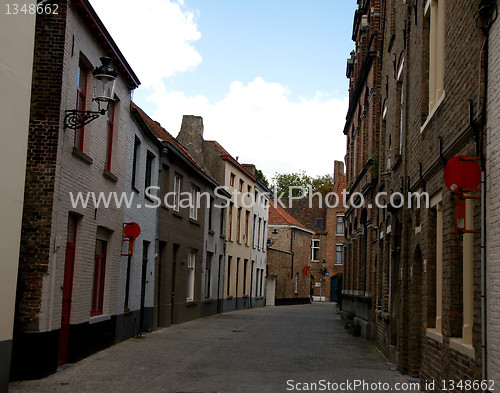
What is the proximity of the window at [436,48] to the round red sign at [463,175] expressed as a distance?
2.86m

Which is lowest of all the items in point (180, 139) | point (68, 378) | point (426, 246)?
point (68, 378)

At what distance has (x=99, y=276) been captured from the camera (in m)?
15.6

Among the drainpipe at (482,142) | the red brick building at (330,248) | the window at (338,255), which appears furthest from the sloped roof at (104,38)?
the window at (338,255)

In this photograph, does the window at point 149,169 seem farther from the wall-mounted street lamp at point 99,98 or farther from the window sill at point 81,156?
the wall-mounted street lamp at point 99,98

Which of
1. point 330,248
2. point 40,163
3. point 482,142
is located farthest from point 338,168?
point 482,142

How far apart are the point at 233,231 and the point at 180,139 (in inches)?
228

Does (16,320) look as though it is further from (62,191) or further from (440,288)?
(440,288)

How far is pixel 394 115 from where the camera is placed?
630 inches

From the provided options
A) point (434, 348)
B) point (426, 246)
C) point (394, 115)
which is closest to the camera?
point (434, 348)

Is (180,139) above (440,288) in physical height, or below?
above

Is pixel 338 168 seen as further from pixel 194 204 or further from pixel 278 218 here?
pixel 194 204

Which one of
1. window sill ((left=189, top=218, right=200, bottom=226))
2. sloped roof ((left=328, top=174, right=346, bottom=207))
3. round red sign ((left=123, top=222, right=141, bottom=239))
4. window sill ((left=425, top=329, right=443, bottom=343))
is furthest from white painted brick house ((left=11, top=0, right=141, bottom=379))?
sloped roof ((left=328, top=174, right=346, bottom=207))

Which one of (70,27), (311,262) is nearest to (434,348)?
(70,27)

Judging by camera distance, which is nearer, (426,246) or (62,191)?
(426,246)
